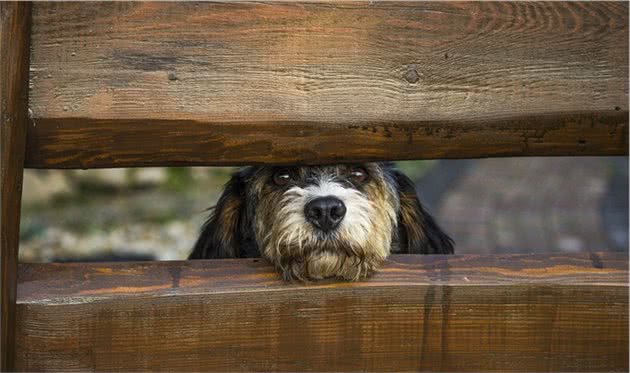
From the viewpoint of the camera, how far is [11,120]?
8.71 feet

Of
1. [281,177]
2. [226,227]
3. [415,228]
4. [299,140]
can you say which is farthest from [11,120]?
[415,228]

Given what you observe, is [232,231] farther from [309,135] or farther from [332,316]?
[309,135]

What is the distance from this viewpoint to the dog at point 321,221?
320 cm

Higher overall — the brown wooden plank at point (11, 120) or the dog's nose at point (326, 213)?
the brown wooden plank at point (11, 120)

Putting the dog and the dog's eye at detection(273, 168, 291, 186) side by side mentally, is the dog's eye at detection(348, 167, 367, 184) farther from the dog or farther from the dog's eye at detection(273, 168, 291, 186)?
the dog's eye at detection(273, 168, 291, 186)

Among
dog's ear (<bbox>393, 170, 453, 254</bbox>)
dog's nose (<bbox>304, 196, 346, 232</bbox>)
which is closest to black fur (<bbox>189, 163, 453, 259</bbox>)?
dog's ear (<bbox>393, 170, 453, 254</bbox>)

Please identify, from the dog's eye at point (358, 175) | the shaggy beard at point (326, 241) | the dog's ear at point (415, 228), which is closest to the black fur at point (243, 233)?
the dog's ear at point (415, 228)

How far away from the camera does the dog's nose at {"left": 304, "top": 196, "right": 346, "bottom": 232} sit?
3320mm

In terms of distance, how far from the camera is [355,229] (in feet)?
11.0

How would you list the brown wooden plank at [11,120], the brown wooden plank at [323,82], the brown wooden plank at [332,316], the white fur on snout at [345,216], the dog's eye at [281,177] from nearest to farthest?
the brown wooden plank at [11,120]
the brown wooden plank at [323,82]
the brown wooden plank at [332,316]
the white fur on snout at [345,216]
the dog's eye at [281,177]

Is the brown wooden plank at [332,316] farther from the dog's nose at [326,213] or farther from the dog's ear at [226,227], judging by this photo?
the dog's ear at [226,227]

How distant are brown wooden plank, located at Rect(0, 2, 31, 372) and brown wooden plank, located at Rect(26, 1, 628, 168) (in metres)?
0.06

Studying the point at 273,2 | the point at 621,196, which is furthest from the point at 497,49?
the point at 621,196

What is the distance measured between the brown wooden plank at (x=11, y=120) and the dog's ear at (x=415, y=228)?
5.92 ft
